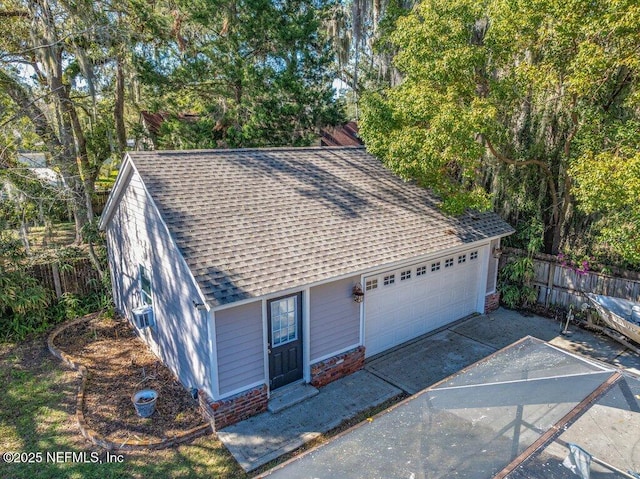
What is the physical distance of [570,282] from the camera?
442 inches

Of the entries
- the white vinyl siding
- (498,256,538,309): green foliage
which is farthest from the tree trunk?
(498,256,538,309): green foliage

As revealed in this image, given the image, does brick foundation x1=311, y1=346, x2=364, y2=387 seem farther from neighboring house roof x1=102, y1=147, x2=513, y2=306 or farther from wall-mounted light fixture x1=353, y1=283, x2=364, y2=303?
neighboring house roof x1=102, y1=147, x2=513, y2=306

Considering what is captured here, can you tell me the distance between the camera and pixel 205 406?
7.23 m

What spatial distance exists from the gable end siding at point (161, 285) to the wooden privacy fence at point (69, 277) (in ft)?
5.12

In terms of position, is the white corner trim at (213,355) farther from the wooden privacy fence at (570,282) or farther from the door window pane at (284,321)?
the wooden privacy fence at (570,282)

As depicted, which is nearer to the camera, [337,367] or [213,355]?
[213,355]

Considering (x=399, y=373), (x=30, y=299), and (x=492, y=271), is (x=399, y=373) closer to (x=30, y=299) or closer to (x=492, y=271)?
(x=492, y=271)

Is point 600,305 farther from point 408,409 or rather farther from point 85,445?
point 85,445

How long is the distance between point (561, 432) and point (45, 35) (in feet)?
49.8

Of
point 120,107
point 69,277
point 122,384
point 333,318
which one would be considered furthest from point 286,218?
point 120,107

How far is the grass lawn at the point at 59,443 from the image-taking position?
6.19 metres

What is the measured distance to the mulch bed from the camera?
712cm

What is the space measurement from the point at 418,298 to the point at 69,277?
9412 millimetres

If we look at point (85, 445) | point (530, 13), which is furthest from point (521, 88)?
point (85, 445)
